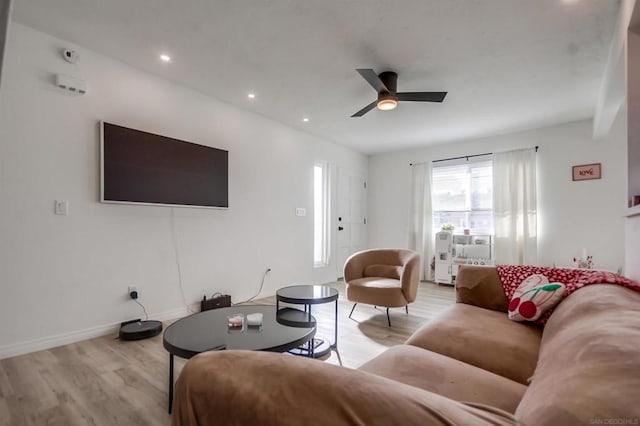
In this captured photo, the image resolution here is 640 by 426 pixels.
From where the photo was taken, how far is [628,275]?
1803 millimetres

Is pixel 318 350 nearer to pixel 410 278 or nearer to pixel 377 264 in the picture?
pixel 410 278

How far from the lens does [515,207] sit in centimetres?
479

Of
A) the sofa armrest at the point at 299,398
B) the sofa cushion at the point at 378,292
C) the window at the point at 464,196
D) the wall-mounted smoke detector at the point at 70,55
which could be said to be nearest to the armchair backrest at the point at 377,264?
the sofa cushion at the point at 378,292

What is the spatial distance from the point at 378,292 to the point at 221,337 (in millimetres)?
1794

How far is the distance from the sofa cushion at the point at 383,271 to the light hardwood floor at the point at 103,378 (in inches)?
24.8

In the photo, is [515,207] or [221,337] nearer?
[221,337]

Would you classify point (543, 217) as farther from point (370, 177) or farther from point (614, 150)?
point (370, 177)

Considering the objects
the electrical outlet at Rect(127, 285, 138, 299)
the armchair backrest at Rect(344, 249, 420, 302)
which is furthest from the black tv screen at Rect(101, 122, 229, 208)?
the armchair backrest at Rect(344, 249, 420, 302)

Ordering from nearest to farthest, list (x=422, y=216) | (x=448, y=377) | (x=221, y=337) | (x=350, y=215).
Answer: (x=448, y=377)
(x=221, y=337)
(x=422, y=216)
(x=350, y=215)

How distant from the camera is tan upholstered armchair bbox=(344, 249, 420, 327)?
301cm

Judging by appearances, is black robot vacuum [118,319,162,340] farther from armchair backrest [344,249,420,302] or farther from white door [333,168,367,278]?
white door [333,168,367,278]

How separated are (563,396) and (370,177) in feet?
20.0

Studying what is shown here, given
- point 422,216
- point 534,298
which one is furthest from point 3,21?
point 422,216

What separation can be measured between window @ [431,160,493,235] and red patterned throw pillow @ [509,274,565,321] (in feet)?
12.0
